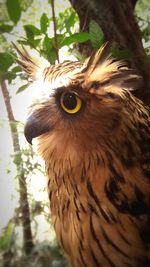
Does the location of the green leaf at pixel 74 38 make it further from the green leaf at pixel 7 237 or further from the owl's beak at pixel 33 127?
the green leaf at pixel 7 237

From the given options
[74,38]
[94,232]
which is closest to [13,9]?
[74,38]

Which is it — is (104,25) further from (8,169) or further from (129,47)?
(8,169)

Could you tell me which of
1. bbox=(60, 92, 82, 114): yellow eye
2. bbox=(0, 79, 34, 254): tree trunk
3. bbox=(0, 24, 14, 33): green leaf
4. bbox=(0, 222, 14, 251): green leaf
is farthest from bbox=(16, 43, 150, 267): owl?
bbox=(0, 222, 14, 251): green leaf

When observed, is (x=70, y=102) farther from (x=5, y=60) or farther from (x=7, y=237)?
(x=7, y=237)

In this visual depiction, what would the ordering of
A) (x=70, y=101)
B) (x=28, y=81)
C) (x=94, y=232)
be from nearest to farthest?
(x=70, y=101) → (x=94, y=232) → (x=28, y=81)

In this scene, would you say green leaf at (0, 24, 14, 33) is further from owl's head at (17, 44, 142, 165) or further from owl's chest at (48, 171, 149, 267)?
owl's chest at (48, 171, 149, 267)

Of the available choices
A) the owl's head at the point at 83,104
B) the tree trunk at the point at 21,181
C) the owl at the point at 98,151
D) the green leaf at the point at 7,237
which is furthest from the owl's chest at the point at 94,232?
the green leaf at the point at 7,237

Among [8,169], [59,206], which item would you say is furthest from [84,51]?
[8,169]
